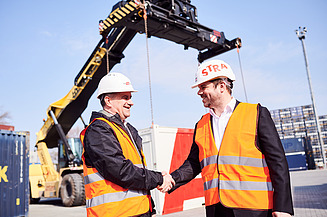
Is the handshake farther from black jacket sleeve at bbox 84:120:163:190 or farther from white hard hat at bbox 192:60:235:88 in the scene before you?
white hard hat at bbox 192:60:235:88

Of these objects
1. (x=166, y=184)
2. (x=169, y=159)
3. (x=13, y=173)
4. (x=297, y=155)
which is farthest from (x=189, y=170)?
(x=297, y=155)

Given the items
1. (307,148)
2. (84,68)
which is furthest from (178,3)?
(307,148)

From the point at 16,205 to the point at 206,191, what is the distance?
24.2ft

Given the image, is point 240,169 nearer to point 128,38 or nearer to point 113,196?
point 113,196

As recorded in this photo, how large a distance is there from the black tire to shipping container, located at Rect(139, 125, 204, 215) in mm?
3946

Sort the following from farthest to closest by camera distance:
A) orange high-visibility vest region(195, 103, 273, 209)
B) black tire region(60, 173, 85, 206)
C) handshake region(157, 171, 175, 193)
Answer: black tire region(60, 173, 85, 206)
handshake region(157, 171, 175, 193)
orange high-visibility vest region(195, 103, 273, 209)

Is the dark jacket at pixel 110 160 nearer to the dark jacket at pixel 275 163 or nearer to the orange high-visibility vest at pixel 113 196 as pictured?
the orange high-visibility vest at pixel 113 196

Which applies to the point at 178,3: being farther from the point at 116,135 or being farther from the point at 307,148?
the point at 307,148

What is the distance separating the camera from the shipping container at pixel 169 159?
8188 millimetres

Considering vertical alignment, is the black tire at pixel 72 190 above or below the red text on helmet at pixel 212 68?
below

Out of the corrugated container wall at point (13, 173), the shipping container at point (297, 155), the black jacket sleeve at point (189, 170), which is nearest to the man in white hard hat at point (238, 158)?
the black jacket sleeve at point (189, 170)

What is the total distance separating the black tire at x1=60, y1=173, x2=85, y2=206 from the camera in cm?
1085

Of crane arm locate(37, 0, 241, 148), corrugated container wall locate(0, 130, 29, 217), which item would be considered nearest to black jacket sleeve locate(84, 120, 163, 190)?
crane arm locate(37, 0, 241, 148)

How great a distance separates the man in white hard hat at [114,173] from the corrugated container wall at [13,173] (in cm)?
634
